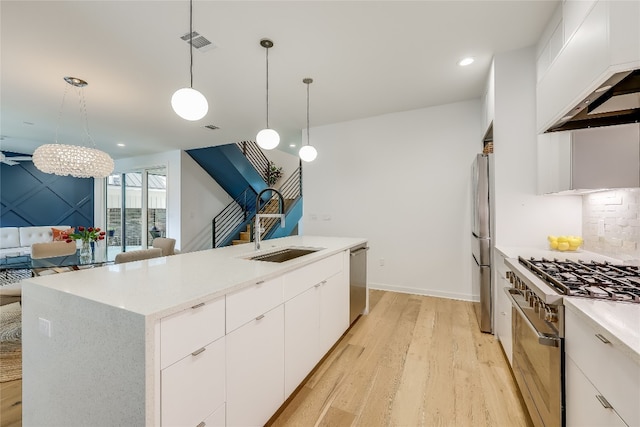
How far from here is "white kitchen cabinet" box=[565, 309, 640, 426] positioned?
730 mm

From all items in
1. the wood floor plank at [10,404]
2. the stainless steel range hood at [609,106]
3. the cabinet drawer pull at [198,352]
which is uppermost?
the stainless steel range hood at [609,106]

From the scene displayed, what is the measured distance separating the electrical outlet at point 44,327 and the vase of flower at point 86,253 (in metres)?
2.45

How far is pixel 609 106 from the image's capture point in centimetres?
138

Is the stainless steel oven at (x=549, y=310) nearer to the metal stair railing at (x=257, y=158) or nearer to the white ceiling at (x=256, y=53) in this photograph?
the white ceiling at (x=256, y=53)

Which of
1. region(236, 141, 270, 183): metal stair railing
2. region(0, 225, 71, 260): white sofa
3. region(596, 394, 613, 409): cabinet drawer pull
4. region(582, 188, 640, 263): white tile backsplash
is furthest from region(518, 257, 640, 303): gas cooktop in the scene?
region(0, 225, 71, 260): white sofa

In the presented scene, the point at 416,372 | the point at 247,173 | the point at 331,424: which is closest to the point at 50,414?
the point at 331,424

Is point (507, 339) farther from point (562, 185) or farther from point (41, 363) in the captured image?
point (41, 363)

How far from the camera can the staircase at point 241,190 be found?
242 inches

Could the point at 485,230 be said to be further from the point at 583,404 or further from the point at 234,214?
the point at 234,214

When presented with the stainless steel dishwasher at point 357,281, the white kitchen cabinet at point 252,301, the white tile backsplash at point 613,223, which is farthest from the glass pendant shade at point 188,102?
the white tile backsplash at point 613,223

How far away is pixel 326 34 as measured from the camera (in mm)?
2264

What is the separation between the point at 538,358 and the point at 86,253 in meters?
4.77

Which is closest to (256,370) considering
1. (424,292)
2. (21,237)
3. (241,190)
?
(424,292)

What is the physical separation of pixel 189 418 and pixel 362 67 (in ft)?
10.2
